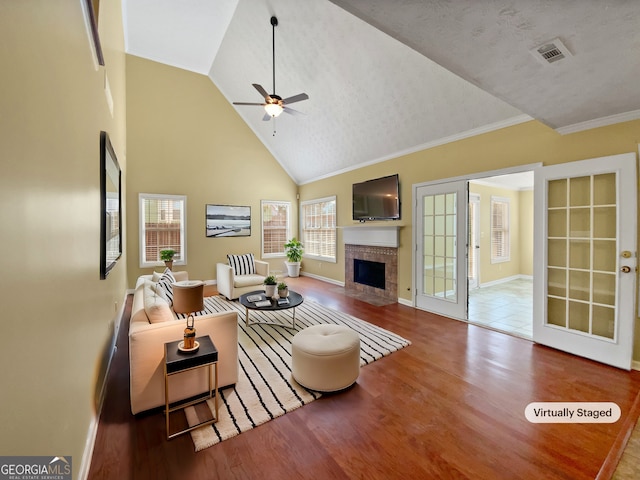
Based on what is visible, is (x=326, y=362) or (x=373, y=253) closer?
(x=326, y=362)

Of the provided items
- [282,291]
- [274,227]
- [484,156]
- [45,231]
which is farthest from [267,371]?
[274,227]

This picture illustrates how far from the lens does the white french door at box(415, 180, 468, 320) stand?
4.09 metres

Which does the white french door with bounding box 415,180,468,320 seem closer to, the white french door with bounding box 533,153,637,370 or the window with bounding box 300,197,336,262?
the white french door with bounding box 533,153,637,370

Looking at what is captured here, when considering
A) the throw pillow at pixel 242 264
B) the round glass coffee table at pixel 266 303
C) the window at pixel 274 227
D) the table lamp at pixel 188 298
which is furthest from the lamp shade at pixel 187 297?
the window at pixel 274 227

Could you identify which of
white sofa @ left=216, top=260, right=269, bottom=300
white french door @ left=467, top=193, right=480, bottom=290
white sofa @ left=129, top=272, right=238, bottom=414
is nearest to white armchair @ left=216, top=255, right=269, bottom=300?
white sofa @ left=216, top=260, right=269, bottom=300

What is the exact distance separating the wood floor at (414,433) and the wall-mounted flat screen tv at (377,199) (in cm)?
299

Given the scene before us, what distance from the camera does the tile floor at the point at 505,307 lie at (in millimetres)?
3857

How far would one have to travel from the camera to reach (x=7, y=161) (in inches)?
31.7

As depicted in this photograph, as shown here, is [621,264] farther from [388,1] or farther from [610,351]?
[388,1]

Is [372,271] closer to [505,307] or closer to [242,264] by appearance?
[505,307]

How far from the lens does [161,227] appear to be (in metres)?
6.18

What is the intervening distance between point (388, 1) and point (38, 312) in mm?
2052

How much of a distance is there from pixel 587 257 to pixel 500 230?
4.35 metres

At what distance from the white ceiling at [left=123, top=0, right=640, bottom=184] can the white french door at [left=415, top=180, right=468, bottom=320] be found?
899 millimetres
